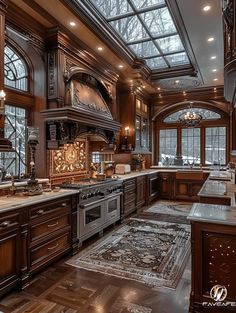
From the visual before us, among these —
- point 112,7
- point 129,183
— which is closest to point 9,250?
point 129,183

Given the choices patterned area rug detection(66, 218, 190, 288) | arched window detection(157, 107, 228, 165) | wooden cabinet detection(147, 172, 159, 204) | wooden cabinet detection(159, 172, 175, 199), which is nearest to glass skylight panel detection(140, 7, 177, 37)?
wooden cabinet detection(147, 172, 159, 204)

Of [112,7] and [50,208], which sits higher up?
[112,7]

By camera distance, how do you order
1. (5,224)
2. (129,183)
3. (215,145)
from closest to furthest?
(5,224) → (129,183) → (215,145)

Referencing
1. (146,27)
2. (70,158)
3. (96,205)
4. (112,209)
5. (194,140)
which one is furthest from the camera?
(194,140)

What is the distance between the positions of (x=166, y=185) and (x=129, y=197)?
2.49m

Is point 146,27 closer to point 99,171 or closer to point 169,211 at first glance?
point 99,171

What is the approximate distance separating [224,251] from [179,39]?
412 centimetres

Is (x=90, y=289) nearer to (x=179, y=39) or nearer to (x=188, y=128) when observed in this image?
(x=179, y=39)

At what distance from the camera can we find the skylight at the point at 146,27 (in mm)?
3609

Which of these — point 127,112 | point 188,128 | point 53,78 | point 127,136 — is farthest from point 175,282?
point 188,128

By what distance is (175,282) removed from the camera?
265 centimetres

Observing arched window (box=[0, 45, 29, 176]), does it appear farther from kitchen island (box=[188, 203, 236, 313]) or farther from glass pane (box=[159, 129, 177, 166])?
glass pane (box=[159, 129, 177, 166])

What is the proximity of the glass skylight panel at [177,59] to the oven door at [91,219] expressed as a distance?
373cm

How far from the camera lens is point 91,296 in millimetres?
2373
